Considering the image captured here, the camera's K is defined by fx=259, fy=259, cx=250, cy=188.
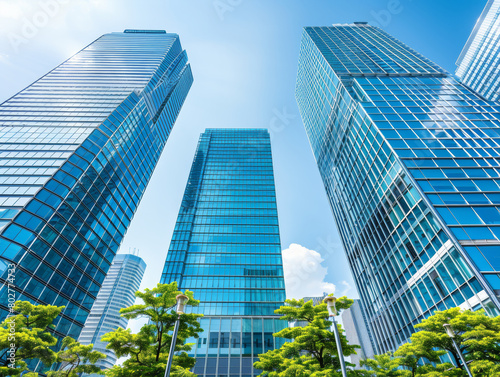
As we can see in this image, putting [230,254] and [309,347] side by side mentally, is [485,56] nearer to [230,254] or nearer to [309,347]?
[230,254]

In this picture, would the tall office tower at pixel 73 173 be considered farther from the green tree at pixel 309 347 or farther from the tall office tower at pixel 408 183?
the tall office tower at pixel 408 183

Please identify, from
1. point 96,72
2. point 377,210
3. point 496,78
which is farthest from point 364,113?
→ point 496,78

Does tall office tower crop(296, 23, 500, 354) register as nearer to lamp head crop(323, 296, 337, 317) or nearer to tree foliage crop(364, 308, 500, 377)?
tree foliage crop(364, 308, 500, 377)

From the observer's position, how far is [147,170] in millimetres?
64250

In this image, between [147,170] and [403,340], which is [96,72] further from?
[403,340]

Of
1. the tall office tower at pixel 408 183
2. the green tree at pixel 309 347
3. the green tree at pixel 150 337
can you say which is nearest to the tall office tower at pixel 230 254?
the tall office tower at pixel 408 183

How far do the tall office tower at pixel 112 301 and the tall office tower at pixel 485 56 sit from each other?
189 m

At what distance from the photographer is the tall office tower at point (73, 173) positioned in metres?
31.6

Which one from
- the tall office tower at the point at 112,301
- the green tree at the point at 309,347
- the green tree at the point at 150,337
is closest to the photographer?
the green tree at the point at 150,337

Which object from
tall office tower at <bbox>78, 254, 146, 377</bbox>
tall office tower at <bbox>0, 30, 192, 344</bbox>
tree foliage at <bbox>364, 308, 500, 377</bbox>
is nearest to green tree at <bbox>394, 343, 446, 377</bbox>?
tree foliage at <bbox>364, 308, 500, 377</bbox>

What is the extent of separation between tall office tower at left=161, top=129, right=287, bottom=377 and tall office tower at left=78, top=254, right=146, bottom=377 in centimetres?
10494

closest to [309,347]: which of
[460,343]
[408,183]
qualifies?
[460,343]

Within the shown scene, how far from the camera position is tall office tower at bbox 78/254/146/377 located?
15575cm

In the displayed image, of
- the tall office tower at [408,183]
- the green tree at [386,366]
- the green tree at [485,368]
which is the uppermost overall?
the tall office tower at [408,183]
